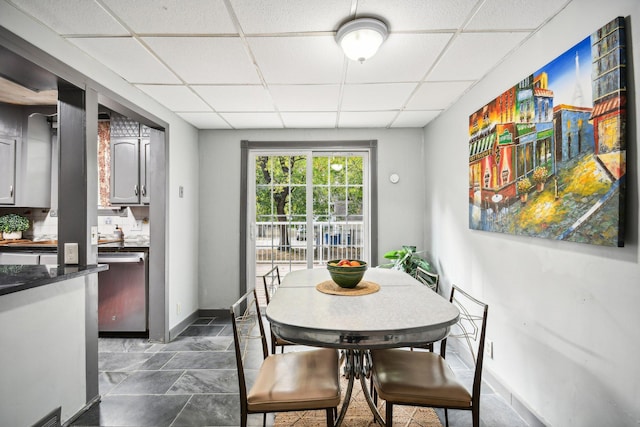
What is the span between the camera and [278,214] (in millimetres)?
4215

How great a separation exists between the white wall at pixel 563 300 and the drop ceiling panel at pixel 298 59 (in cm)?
122

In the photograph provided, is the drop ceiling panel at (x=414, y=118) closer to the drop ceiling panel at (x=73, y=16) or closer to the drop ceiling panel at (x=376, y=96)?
the drop ceiling panel at (x=376, y=96)

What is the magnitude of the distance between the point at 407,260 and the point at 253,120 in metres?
2.42

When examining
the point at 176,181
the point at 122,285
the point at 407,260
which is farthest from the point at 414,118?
the point at 122,285

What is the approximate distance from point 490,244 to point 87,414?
307 cm

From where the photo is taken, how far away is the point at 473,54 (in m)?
2.13

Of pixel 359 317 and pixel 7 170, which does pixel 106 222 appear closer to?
pixel 7 170

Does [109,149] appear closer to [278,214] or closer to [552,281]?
[278,214]

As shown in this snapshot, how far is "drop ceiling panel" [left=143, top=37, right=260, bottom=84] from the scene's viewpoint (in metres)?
1.96

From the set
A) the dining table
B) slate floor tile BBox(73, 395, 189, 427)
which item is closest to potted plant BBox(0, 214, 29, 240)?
slate floor tile BBox(73, 395, 189, 427)

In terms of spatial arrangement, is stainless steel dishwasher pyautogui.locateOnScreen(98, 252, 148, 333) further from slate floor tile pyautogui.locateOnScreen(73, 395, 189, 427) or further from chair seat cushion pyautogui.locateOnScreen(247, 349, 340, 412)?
chair seat cushion pyautogui.locateOnScreen(247, 349, 340, 412)

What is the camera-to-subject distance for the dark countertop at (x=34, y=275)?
1546mm

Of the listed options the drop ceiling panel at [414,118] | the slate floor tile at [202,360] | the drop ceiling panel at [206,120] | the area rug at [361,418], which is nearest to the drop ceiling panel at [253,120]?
the drop ceiling panel at [206,120]

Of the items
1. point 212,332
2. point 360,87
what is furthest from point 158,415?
point 360,87
